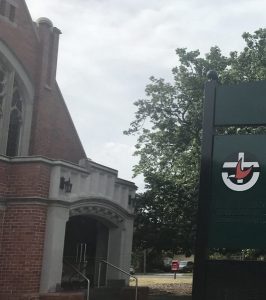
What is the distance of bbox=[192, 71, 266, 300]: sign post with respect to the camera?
7512 mm

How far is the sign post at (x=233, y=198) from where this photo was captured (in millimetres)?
7512

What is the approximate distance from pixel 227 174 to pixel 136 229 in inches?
433

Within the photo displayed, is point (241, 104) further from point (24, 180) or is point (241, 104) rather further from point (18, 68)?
point (18, 68)

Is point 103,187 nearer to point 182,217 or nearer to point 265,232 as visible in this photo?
point 182,217

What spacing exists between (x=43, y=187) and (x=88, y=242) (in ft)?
13.1

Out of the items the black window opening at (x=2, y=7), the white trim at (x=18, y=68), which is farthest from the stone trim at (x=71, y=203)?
the black window opening at (x=2, y=7)

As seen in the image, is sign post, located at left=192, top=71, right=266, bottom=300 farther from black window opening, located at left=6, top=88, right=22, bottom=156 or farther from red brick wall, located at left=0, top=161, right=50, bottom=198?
black window opening, located at left=6, top=88, right=22, bottom=156

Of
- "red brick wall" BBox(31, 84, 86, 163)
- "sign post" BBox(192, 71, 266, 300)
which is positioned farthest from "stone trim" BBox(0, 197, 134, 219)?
"sign post" BBox(192, 71, 266, 300)

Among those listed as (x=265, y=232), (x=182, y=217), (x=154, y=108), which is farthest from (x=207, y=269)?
(x=154, y=108)

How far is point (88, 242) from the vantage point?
1628 centimetres

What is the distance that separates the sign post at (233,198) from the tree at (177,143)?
9.88m

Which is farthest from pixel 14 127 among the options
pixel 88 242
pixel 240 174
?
pixel 240 174

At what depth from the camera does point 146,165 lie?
2342cm

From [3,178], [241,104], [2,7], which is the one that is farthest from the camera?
[2,7]
